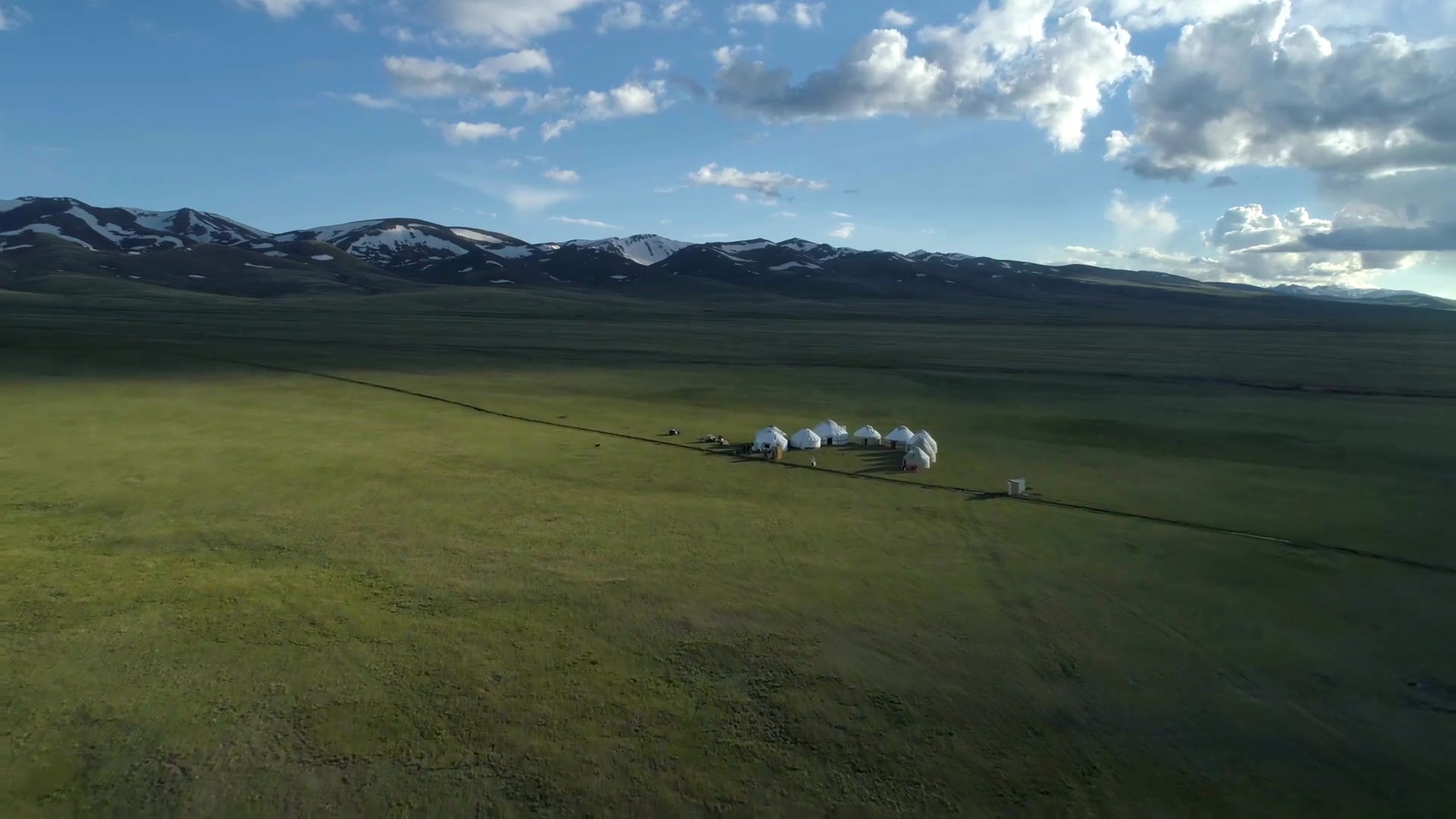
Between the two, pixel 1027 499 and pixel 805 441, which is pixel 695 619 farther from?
pixel 805 441

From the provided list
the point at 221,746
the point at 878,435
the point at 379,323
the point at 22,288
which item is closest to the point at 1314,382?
the point at 878,435

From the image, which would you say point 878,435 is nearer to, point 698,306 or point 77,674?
point 77,674

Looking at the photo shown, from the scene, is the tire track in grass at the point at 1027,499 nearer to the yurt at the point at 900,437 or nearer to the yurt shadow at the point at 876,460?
the yurt shadow at the point at 876,460

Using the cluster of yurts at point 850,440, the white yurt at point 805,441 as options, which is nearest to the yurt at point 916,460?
the cluster of yurts at point 850,440

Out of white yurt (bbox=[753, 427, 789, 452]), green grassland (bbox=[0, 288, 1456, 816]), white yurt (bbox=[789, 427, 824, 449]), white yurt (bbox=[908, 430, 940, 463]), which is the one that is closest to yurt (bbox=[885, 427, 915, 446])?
white yurt (bbox=[908, 430, 940, 463])

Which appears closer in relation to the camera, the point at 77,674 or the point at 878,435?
the point at 77,674

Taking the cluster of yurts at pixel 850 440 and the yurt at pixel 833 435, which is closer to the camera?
the cluster of yurts at pixel 850 440

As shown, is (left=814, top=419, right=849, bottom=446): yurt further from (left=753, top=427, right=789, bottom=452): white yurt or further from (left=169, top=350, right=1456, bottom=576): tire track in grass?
(left=169, top=350, right=1456, bottom=576): tire track in grass

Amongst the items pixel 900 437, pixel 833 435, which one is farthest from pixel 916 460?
pixel 833 435
